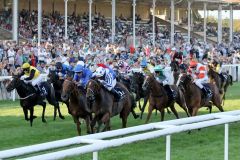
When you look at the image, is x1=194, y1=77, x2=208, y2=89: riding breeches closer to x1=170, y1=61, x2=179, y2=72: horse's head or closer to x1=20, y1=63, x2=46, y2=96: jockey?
x1=170, y1=61, x2=179, y2=72: horse's head

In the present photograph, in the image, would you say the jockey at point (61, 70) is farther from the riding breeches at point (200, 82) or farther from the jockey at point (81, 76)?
the riding breeches at point (200, 82)

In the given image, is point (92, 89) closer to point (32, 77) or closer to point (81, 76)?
point (81, 76)

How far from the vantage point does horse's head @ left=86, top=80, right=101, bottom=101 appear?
37.5 feet

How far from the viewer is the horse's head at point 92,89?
37.5 feet

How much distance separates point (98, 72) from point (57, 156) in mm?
8093

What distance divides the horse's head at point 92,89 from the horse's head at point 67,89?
0.38 meters

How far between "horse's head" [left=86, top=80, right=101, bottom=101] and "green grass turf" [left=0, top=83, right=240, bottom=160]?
3.23 feet

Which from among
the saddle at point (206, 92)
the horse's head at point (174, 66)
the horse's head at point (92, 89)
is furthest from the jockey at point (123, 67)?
the horse's head at point (92, 89)

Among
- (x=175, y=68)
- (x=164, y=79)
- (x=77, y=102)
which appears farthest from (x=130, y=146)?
(x=175, y=68)

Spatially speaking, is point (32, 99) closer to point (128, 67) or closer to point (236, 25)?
point (128, 67)

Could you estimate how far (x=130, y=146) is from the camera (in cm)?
584

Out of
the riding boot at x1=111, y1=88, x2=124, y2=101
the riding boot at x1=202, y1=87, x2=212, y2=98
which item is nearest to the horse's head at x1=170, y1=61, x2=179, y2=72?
the riding boot at x1=202, y1=87, x2=212, y2=98

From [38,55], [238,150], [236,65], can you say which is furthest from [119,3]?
[238,150]

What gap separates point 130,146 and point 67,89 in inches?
235
